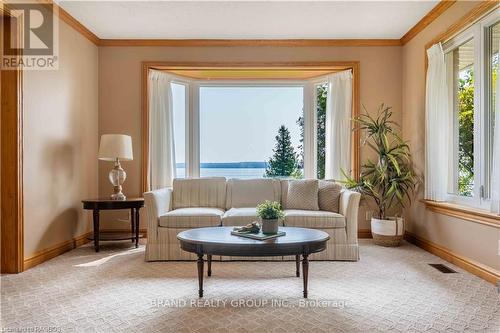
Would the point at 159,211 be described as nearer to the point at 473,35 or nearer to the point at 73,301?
the point at 73,301

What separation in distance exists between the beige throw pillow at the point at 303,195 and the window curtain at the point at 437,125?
1296 mm

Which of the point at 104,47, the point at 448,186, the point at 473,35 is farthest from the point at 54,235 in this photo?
the point at 473,35

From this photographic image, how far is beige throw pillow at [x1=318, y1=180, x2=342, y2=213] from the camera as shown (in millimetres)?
4450

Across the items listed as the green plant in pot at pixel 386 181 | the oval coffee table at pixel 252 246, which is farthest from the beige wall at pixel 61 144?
the green plant in pot at pixel 386 181

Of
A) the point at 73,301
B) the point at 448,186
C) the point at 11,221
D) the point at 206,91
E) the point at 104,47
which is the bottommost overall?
the point at 73,301

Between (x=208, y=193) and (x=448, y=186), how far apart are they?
2765mm

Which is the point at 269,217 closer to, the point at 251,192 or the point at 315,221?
the point at 315,221

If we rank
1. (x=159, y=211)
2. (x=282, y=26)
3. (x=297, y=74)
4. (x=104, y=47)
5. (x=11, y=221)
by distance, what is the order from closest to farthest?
(x=11, y=221), (x=159, y=211), (x=282, y=26), (x=104, y=47), (x=297, y=74)

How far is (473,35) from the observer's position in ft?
12.2

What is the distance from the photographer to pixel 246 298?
9.34ft

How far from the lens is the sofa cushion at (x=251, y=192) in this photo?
4.69 meters

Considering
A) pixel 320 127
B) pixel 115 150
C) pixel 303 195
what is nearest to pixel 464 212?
pixel 303 195

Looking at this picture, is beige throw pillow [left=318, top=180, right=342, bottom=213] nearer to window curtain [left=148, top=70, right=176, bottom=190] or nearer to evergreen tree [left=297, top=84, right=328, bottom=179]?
evergreen tree [left=297, top=84, right=328, bottom=179]

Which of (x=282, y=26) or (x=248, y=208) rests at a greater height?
(x=282, y=26)
